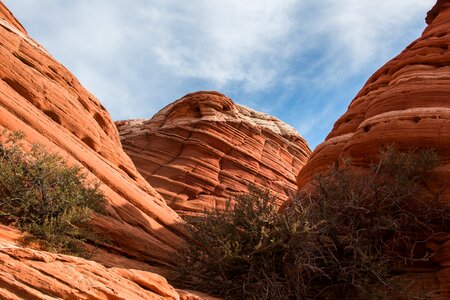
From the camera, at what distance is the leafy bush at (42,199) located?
8.15 m

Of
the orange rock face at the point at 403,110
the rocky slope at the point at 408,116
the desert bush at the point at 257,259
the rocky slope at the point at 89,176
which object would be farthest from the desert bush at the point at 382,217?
the rocky slope at the point at 89,176

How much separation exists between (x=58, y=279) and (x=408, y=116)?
979 cm

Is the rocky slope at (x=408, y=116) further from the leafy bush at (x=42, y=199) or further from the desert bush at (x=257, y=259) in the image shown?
the leafy bush at (x=42, y=199)

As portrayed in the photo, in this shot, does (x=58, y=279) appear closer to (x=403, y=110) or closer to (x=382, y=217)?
(x=382, y=217)

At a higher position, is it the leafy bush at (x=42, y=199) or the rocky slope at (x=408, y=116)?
the rocky slope at (x=408, y=116)

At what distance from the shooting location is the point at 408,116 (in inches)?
468

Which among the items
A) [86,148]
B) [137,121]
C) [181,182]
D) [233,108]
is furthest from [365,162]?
[137,121]

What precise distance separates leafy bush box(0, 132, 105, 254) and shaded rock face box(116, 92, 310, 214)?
14.3m

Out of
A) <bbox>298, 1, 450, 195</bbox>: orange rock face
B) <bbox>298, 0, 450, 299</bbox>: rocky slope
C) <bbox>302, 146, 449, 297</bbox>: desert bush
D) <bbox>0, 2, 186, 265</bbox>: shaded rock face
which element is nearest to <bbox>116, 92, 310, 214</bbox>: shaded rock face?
<bbox>0, 2, 186, 265</bbox>: shaded rock face

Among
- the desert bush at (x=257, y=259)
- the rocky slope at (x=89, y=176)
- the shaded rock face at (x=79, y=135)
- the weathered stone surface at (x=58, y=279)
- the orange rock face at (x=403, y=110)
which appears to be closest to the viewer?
the weathered stone surface at (x=58, y=279)

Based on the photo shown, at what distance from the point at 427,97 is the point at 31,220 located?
1042cm

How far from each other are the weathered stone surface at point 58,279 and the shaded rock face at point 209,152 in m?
17.6

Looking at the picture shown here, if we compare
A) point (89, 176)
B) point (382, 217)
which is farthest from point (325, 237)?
point (89, 176)

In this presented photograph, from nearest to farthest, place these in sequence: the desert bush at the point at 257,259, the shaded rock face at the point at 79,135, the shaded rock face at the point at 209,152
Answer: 1. the desert bush at the point at 257,259
2. the shaded rock face at the point at 79,135
3. the shaded rock face at the point at 209,152
